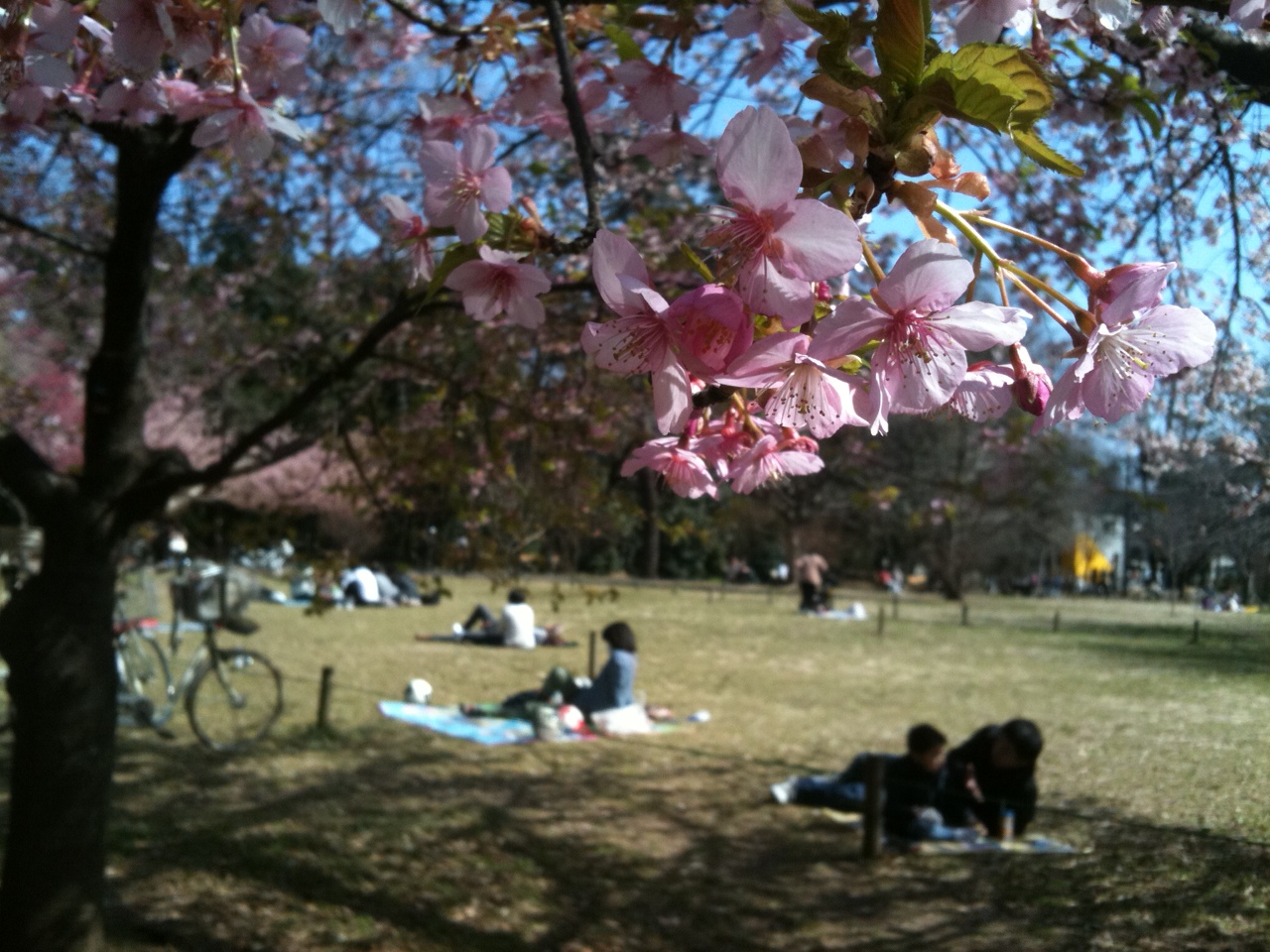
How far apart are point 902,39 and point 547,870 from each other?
4.70 meters

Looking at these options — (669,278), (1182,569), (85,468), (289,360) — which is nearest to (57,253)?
(289,360)

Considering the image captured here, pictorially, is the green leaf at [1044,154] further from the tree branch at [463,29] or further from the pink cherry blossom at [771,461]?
the tree branch at [463,29]

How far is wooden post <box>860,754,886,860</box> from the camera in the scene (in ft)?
16.4

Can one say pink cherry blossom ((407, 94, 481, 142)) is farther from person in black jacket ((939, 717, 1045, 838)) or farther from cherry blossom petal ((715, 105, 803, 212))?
person in black jacket ((939, 717, 1045, 838))

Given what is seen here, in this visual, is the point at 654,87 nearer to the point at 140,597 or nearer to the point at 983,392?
the point at 983,392

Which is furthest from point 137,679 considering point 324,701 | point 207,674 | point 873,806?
point 873,806

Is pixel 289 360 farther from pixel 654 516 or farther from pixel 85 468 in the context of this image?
pixel 654 516

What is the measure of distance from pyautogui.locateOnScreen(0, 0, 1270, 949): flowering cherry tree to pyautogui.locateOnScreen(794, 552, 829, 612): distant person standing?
11.2m

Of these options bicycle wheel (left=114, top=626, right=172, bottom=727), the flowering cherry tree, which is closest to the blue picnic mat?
bicycle wheel (left=114, top=626, right=172, bottom=727)

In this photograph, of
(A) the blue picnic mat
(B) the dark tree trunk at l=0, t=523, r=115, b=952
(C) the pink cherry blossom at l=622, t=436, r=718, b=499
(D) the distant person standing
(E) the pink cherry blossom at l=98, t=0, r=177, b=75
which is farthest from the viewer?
(D) the distant person standing

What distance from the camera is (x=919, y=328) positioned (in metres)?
0.77

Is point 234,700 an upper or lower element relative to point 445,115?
lower

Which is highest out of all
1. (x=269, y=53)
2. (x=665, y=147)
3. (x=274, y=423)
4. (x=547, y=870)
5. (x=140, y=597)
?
(x=269, y=53)

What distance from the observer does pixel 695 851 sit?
5.12 m
